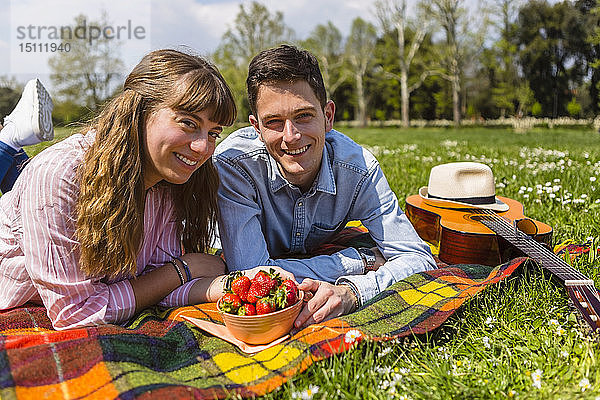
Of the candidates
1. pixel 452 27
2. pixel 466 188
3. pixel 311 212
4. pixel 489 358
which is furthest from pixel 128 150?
pixel 452 27

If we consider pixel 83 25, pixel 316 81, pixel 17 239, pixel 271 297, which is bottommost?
pixel 271 297

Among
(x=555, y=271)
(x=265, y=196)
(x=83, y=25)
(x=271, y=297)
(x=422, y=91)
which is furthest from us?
(x=422, y=91)

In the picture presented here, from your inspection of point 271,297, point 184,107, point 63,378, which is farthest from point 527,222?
point 63,378

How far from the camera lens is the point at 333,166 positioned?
324 cm

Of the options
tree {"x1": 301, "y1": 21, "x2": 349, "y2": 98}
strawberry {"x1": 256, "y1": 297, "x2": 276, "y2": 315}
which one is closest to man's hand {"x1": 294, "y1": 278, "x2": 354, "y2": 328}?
strawberry {"x1": 256, "y1": 297, "x2": 276, "y2": 315}

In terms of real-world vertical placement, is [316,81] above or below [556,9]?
below

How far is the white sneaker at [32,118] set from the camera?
3.45m

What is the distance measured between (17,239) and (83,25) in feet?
78.0

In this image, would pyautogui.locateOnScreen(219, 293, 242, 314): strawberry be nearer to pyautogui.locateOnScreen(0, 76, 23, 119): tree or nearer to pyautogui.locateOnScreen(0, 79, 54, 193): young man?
pyautogui.locateOnScreen(0, 79, 54, 193): young man

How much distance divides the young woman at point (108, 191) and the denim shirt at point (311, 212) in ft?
1.87

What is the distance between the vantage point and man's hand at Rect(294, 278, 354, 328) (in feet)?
7.83

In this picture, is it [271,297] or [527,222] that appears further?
[527,222]

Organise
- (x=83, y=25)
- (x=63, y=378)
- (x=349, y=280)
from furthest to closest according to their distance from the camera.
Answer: (x=83, y=25)
(x=349, y=280)
(x=63, y=378)

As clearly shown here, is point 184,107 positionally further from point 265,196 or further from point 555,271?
point 555,271
